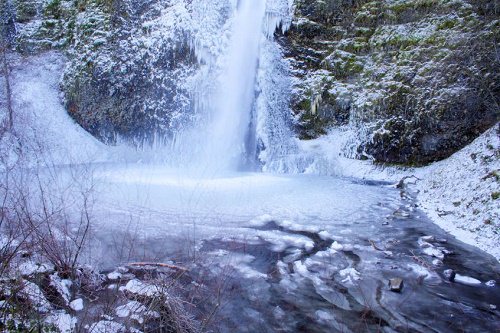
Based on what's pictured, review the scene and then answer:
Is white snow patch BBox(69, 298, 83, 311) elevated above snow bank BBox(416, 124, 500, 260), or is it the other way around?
snow bank BBox(416, 124, 500, 260)

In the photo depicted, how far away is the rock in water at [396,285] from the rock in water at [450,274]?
0.84m

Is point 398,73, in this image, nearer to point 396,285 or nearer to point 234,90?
point 234,90

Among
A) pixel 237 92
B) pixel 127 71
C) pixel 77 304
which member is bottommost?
pixel 77 304

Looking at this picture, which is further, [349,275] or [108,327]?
[349,275]

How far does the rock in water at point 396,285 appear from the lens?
422 cm

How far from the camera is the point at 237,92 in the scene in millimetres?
15617

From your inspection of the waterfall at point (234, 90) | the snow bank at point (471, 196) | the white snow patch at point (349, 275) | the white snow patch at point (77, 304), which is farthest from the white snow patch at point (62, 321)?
the waterfall at point (234, 90)

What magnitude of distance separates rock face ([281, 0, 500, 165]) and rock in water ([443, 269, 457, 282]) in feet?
29.4

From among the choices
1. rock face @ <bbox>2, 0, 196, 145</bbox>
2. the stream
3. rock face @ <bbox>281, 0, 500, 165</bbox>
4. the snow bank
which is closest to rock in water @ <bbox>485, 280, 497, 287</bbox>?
the stream

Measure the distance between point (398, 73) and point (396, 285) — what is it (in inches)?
481

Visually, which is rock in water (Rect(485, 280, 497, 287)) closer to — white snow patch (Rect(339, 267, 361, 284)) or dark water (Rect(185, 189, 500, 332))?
dark water (Rect(185, 189, 500, 332))

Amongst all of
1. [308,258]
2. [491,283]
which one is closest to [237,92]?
[308,258]

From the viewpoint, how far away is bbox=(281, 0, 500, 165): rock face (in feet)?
40.3

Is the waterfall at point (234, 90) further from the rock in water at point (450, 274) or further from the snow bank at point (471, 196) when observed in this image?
the rock in water at point (450, 274)
